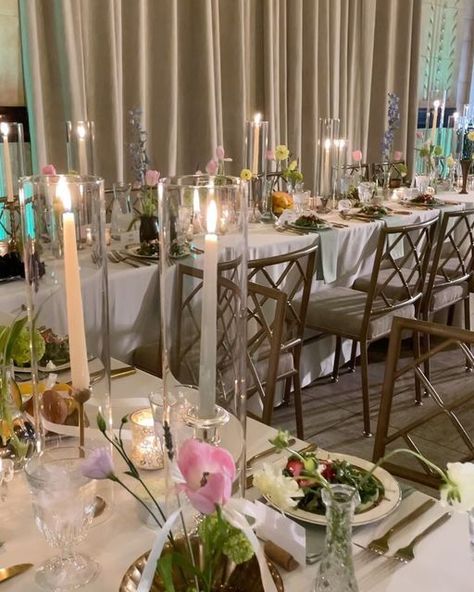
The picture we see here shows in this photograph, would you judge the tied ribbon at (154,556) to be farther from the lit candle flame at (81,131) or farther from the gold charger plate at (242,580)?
the lit candle flame at (81,131)

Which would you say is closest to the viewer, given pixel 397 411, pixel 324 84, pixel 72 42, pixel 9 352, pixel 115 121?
pixel 9 352

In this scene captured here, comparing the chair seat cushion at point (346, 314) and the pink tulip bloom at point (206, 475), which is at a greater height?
the pink tulip bloom at point (206, 475)

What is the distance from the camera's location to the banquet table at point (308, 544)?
2.78ft

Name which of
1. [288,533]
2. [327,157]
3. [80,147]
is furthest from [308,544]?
[327,157]

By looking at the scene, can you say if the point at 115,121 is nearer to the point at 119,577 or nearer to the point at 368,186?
the point at 368,186

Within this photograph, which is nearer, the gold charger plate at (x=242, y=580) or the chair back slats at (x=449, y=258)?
the gold charger plate at (x=242, y=580)

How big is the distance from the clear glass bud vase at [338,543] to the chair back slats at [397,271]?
1906mm

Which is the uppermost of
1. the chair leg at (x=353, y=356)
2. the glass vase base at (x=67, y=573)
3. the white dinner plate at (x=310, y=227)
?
the white dinner plate at (x=310, y=227)

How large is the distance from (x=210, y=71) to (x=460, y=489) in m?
3.71

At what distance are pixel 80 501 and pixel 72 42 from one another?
300 cm

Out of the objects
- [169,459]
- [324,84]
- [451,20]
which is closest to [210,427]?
[169,459]

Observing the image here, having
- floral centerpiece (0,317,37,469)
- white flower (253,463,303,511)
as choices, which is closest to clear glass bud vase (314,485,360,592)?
white flower (253,463,303,511)

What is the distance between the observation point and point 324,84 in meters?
5.01

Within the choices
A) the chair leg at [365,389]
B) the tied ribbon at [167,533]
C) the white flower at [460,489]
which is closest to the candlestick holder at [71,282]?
the tied ribbon at [167,533]
